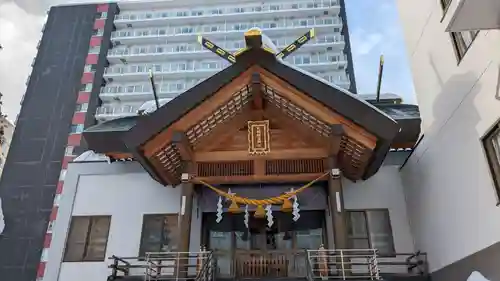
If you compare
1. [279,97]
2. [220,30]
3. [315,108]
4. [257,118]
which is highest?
[220,30]

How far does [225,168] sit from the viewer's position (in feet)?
32.3

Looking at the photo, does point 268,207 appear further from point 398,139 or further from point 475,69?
point 475,69

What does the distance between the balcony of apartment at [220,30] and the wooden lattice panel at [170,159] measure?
34178mm

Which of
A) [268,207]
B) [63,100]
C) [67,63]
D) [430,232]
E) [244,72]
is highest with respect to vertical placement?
[67,63]

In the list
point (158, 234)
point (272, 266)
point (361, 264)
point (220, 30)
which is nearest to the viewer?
point (361, 264)

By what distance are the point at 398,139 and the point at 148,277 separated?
649cm

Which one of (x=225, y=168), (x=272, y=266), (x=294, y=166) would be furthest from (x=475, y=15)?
(x=272, y=266)

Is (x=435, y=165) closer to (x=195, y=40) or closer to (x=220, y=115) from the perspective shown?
(x=220, y=115)

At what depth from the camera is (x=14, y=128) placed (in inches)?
1494

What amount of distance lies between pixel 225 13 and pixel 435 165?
39447 mm

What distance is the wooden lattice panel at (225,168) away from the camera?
9.75 metres

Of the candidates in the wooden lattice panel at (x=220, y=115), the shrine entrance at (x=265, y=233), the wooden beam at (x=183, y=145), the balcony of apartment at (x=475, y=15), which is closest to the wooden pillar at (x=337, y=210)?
the shrine entrance at (x=265, y=233)

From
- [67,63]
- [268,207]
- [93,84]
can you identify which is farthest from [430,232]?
[67,63]

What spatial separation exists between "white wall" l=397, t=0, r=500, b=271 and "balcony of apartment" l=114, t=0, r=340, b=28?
114ft
